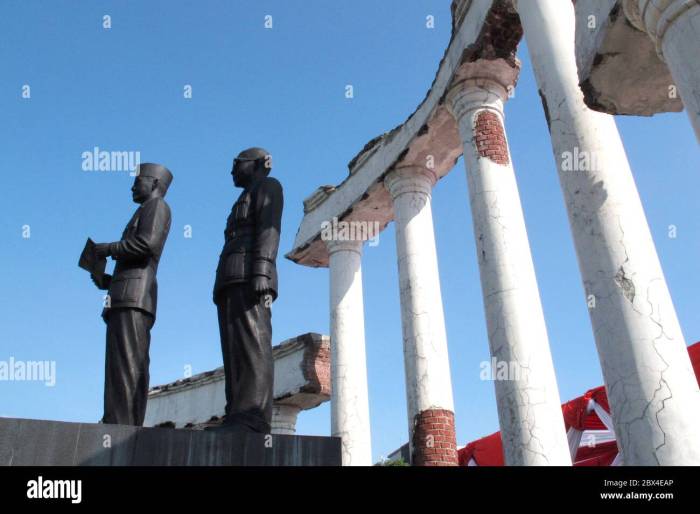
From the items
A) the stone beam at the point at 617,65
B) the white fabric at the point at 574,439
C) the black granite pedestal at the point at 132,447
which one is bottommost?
the black granite pedestal at the point at 132,447

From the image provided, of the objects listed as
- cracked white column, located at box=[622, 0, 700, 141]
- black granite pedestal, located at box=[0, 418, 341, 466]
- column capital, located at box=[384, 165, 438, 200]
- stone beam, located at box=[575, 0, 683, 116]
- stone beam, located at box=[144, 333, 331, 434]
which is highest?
column capital, located at box=[384, 165, 438, 200]

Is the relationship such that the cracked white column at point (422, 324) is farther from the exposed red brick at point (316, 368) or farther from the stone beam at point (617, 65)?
the stone beam at point (617, 65)

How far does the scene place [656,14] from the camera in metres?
4.86

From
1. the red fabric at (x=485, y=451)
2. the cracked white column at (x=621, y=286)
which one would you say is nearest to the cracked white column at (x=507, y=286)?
the cracked white column at (x=621, y=286)

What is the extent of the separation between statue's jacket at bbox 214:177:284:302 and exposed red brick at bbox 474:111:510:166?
526 cm

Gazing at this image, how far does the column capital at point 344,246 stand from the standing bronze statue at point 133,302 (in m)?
9.59

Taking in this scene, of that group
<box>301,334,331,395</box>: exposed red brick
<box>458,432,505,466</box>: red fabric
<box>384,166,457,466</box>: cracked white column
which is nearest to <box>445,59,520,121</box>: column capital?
<box>384,166,457,466</box>: cracked white column

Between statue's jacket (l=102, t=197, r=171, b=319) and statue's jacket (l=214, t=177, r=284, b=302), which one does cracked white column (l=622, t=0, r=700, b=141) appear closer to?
statue's jacket (l=214, t=177, r=284, b=302)

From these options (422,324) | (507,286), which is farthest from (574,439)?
(507,286)

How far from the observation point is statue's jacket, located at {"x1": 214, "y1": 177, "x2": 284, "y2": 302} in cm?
604

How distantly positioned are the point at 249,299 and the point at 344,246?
10498 mm

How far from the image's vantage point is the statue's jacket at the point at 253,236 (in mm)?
6039
